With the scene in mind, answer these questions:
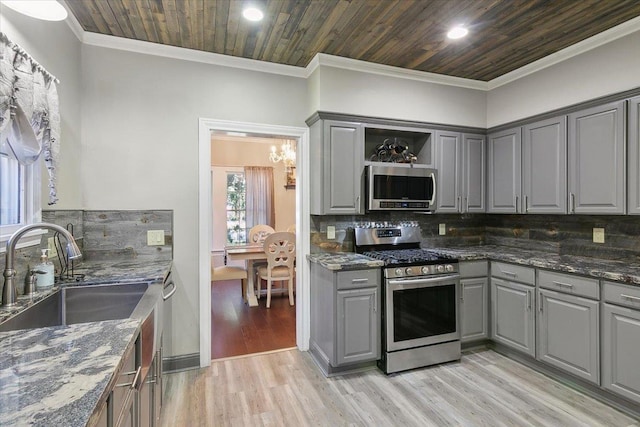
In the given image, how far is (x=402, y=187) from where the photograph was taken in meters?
3.14

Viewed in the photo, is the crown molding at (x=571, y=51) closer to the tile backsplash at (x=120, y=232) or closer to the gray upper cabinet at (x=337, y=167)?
the gray upper cabinet at (x=337, y=167)

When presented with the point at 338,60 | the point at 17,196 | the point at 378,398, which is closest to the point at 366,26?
the point at 338,60

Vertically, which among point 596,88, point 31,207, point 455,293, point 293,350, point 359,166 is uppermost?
point 596,88

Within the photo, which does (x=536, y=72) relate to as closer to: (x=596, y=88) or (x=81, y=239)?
(x=596, y=88)

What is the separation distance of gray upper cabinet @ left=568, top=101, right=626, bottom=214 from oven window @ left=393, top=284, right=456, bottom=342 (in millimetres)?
1269

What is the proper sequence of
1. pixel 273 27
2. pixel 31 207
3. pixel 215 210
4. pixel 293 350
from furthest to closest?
pixel 215 210 < pixel 293 350 < pixel 273 27 < pixel 31 207

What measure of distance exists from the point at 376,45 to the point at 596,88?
1.77 meters

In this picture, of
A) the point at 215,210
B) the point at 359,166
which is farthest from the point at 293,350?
the point at 215,210

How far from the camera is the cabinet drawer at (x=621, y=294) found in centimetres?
206

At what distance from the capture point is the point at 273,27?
2.37 metres

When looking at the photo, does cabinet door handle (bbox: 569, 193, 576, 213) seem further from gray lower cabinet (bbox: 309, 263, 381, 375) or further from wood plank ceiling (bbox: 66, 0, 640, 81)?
gray lower cabinet (bbox: 309, 263, 381, 375)

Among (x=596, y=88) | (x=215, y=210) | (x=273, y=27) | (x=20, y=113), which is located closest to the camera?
(x=20, y=113)

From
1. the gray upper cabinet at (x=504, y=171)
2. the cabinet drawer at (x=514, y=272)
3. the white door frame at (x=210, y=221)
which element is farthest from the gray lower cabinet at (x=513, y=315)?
the white door frame at (x=210, y=221)

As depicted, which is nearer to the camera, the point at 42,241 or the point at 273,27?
the point at 42,241
